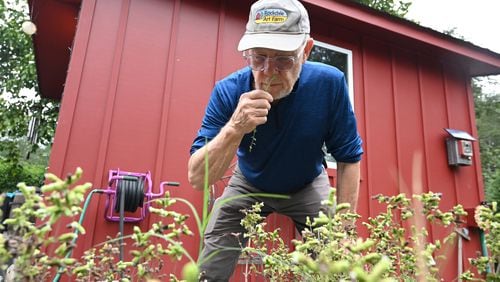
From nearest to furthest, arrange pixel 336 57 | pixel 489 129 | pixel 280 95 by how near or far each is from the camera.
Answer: pixel 280 95 → pixel 336 57 → pixel 489 129

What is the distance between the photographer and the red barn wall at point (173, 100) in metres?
2.51

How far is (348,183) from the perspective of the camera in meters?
1.75

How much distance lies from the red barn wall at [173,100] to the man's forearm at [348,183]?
836mm

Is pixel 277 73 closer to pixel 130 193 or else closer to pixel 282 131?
pixel 282 131

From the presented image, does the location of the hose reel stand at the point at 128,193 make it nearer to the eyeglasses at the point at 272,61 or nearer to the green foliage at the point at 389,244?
the eyeglasses at the point at 272,61

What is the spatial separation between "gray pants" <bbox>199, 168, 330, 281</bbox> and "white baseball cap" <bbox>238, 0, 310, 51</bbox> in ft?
2.89

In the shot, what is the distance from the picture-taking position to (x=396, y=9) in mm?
10336

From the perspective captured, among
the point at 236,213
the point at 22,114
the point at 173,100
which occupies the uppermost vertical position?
the point at 22,114

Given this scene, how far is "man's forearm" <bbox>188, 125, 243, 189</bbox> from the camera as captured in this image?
4.52ft

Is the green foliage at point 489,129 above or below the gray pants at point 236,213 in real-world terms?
above

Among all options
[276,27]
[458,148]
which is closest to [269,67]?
[276,27]

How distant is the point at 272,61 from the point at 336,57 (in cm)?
265

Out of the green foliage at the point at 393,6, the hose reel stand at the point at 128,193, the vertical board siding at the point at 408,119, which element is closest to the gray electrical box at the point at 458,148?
the vertical board siding at the point at 408,119

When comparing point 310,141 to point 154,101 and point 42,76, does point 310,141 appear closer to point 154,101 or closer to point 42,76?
point 154,101
